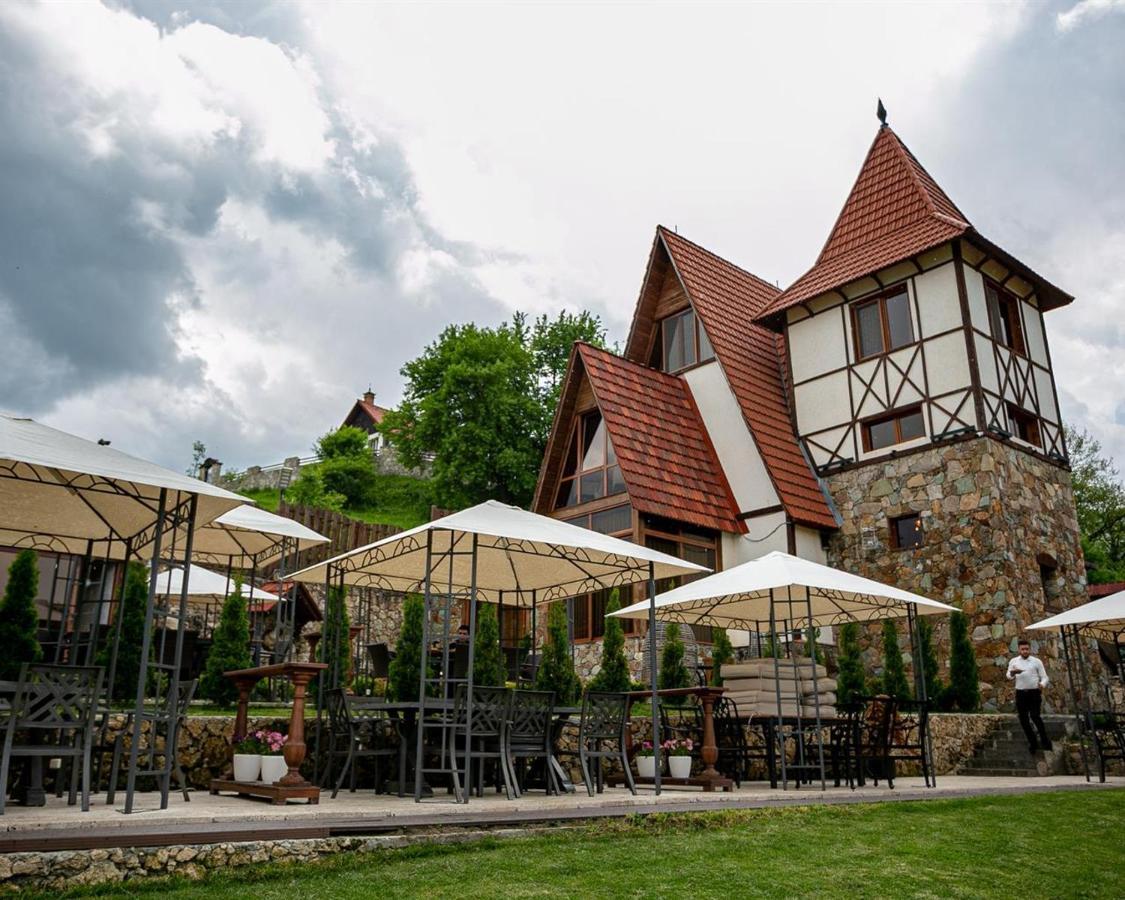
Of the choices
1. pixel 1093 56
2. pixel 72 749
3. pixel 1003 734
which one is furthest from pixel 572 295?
pixel 72 749

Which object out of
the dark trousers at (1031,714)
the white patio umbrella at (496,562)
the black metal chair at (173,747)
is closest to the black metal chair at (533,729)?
the white patio umbrella at (496,562)

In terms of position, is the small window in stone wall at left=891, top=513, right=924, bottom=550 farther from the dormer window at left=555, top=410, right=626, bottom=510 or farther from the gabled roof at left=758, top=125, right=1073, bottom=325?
the dormer window at left=555, top=410, right=626, bottom=510

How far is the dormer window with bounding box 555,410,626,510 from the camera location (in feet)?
54.1

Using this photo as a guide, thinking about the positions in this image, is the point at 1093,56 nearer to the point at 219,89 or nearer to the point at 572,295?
the point at 219,89

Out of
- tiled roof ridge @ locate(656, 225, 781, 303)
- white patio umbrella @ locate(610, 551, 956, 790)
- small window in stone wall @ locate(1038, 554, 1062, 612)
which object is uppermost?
tiled roof ridge @ locate(656, 225, 781, 303)

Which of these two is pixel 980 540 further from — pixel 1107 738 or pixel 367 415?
pixel 367 415

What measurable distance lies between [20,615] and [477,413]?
66.6 ft

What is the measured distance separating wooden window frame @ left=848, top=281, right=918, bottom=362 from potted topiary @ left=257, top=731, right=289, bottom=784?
13.4 meters

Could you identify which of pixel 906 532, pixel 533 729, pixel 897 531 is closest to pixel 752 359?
pixel 897 531

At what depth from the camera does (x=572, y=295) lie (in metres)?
34.1

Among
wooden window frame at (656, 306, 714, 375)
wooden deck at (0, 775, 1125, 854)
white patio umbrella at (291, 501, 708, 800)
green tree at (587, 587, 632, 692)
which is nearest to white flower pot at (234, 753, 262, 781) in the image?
wooden deck at (0, 775, 1125, 854)

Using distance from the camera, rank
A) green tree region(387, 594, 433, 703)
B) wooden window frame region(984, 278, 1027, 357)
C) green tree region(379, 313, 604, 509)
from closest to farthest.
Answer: green tree region(387, 594, 433, 703)
wooden window frame region(984, 278, 1027, 357)
green tree region(379, 313, 604, 509)

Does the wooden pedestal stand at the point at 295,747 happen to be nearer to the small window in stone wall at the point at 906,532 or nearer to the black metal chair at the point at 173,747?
the black metal chair at the point at 173,747

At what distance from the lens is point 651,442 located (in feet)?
54.2
